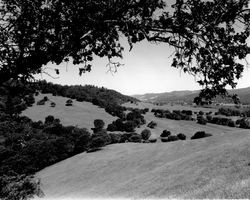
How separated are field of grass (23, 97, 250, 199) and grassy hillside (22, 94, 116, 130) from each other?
49.5 m

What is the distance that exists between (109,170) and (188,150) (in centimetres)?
1688

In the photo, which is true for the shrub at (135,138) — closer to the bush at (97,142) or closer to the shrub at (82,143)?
the shrub at (82,143)

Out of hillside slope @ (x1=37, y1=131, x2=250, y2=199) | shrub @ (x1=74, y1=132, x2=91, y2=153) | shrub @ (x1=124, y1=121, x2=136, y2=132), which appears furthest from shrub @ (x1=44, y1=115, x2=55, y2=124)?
hillside slope @ (x1=37, y1=131, x2=250, y2=199)

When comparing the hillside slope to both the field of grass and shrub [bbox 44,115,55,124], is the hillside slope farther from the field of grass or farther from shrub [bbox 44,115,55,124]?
shrub [bbox 44,115,55,124]

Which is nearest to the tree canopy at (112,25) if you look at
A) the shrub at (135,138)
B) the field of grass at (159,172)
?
the field of grass at (159,172)

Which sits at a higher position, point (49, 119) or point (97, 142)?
point (49, 119)

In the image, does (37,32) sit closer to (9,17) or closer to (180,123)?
(9,17)

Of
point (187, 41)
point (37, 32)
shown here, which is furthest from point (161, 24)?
point (37, 32)

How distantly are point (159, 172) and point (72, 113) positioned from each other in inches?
3763

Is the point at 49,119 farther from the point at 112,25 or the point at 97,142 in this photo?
the point at 112,25

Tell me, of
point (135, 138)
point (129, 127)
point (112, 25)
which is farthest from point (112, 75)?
point (129, 127)

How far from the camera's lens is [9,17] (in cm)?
960

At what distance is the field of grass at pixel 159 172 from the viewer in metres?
26.2

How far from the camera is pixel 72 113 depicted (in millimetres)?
131875
